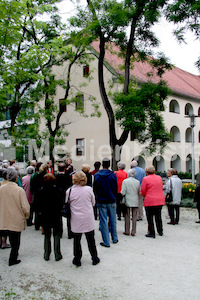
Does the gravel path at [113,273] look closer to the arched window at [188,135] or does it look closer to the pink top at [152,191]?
the pink top at [152,191]

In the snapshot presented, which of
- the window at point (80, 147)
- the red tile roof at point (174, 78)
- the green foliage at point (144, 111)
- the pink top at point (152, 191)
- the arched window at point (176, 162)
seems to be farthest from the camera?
the arched window at point (176, 162)

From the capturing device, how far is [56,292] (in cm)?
431

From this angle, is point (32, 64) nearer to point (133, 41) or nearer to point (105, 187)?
point (105, 187)

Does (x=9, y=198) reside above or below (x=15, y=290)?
above

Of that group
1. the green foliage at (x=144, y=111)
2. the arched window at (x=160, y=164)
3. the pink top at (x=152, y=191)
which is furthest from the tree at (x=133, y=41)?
the arched window at (x=160, y=164)

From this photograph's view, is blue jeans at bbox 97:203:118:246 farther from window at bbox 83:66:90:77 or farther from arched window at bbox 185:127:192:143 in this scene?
arched window at bbox 185:127:192:143

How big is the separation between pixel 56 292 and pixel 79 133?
19766mm

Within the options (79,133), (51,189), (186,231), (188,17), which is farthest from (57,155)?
(51,189)

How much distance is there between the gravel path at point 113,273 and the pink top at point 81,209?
74 centimetres

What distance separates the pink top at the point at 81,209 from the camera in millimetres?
5246

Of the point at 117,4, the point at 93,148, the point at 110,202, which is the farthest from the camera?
the point at 93,148

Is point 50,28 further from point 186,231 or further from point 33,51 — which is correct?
point 186,231

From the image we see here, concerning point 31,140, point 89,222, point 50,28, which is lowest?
point 89,222

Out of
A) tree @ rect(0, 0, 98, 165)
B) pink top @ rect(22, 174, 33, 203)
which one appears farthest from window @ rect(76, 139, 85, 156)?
pink top @ rect(22, 174, 33, 203)
